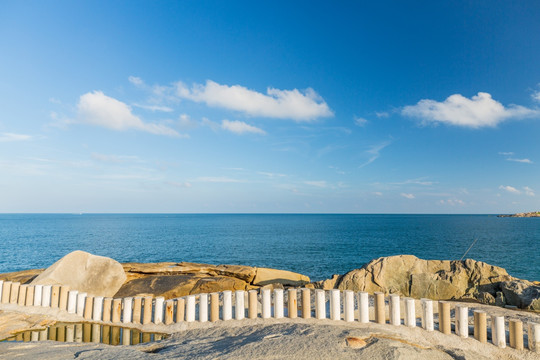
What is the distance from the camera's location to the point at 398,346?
16.6 ft

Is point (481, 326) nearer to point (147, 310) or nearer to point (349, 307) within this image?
point (349, 307)

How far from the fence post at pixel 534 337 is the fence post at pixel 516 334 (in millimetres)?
157

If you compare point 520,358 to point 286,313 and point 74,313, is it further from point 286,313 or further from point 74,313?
point 74,313

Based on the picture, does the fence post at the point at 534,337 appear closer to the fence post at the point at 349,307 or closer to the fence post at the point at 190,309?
the fence post at the point at 349,307

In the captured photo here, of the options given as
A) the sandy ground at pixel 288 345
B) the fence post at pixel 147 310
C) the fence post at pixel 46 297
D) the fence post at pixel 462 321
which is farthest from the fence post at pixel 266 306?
the fence post at pixel 46 297

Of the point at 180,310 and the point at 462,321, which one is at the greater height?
the point at 462,321

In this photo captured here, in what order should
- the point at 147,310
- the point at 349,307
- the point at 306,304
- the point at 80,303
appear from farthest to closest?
1. the point at 80,303
2. the point at 147,310
3. the point at 306,304
4. the point at 349,307

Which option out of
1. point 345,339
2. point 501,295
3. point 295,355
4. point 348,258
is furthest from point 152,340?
point 348,258

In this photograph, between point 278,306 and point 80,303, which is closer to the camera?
point 278,306

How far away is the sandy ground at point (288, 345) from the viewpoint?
490cm

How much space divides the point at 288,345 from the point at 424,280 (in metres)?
10.1

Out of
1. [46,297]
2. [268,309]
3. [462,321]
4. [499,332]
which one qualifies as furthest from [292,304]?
[46,297]

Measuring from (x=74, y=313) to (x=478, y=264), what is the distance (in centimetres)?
1451

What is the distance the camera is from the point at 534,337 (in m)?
5.53
